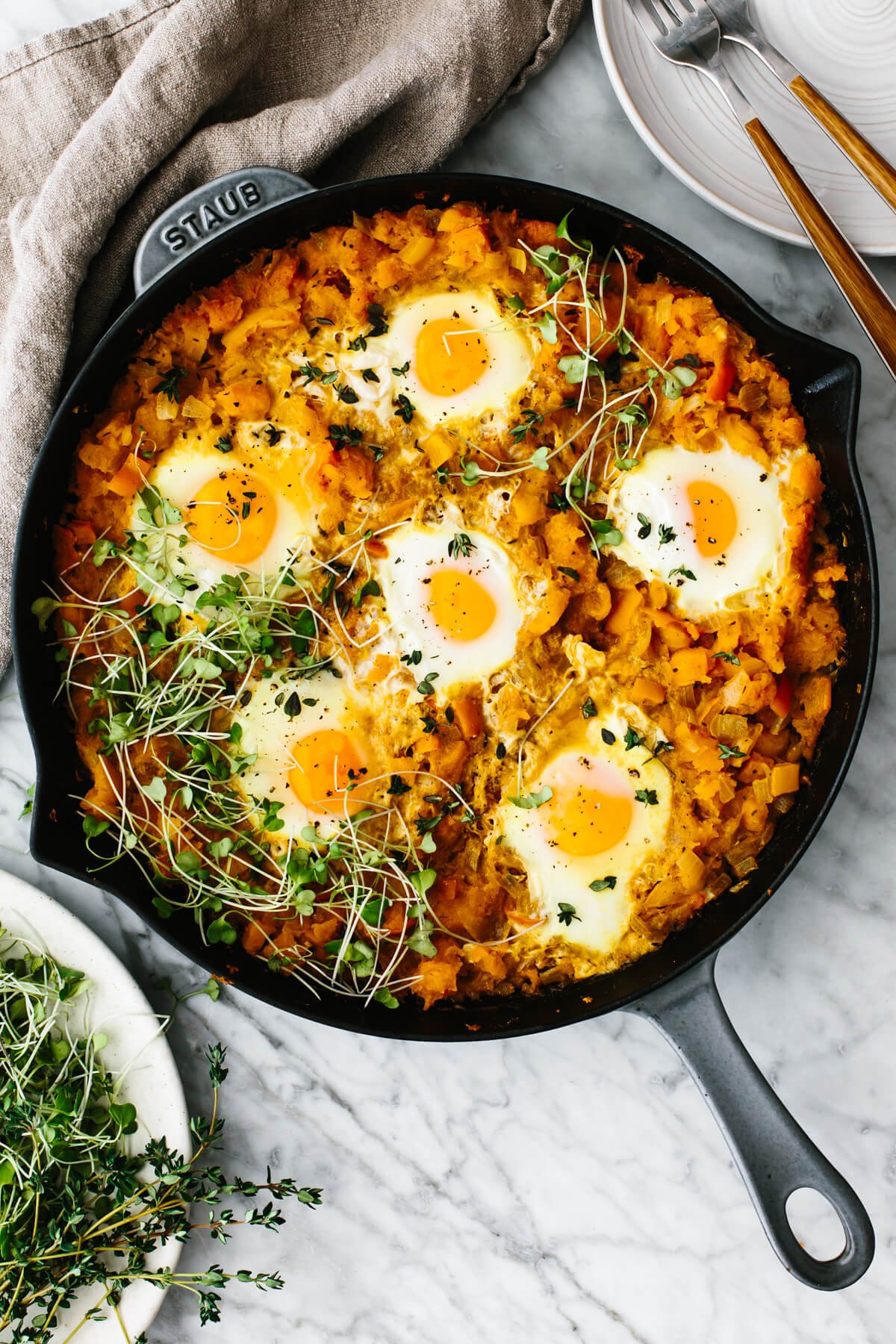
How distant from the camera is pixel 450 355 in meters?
2.65

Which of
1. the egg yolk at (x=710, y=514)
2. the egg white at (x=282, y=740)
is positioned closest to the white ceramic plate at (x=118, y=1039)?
the egg white at (x=282, y=740)

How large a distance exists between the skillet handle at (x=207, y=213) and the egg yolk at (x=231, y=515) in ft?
1.84

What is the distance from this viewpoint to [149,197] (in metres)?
2.74

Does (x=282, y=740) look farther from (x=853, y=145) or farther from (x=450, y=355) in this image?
(x=853, y=145)

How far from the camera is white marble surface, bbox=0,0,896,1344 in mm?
3066

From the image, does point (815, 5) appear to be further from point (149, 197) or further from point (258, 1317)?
point (258, 1317)

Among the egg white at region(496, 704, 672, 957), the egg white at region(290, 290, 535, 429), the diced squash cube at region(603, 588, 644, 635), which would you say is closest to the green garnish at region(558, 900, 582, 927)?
the egg white at region(496, 704, 672, 957)

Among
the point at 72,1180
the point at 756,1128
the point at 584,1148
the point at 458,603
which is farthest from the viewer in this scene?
the point at 584,1148

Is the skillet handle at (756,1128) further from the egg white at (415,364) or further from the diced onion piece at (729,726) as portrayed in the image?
the egg white at (415,364)

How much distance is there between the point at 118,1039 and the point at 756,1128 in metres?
1.79

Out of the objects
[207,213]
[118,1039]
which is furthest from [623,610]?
[118,1039]

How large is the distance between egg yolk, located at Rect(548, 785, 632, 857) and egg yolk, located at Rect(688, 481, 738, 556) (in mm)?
726

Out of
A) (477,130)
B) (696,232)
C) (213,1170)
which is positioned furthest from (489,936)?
(477,130)

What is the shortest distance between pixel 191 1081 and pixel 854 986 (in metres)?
2.05
